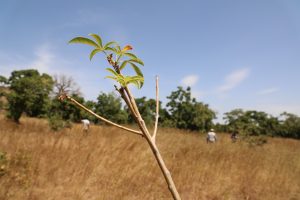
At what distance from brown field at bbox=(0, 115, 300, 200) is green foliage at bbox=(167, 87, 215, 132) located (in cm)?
2088

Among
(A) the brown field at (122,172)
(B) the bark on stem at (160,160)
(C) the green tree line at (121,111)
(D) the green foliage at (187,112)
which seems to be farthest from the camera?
(D) the green foliage at (187,112)

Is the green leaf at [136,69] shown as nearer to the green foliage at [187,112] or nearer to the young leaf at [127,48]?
the young leaf at [127,48]

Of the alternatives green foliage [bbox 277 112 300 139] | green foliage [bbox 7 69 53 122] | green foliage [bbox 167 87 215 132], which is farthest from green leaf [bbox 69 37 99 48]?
green foliage [bbox 277 112 300 139]

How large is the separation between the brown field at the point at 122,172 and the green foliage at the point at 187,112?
2088 centimetres

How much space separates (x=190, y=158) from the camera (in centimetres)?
468

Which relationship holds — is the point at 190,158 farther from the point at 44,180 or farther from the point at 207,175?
the point at 44,180

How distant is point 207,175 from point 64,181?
2.30 m

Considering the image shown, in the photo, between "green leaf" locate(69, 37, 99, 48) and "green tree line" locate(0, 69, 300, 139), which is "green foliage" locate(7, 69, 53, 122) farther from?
"green leaf" locate(69, 37, 99, 48)

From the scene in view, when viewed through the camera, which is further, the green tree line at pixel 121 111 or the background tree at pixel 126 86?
the green tree line at pixel 121 111

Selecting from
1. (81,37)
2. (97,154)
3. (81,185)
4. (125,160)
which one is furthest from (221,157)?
(81,37)

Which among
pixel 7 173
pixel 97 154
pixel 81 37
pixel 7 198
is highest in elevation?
pixel 81 37

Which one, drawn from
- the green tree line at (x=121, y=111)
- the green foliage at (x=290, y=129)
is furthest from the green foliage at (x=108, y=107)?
the green foliage at (x=290, y=129)

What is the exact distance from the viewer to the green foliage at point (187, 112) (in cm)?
2625

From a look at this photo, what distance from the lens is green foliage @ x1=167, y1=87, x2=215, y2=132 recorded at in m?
26.2
